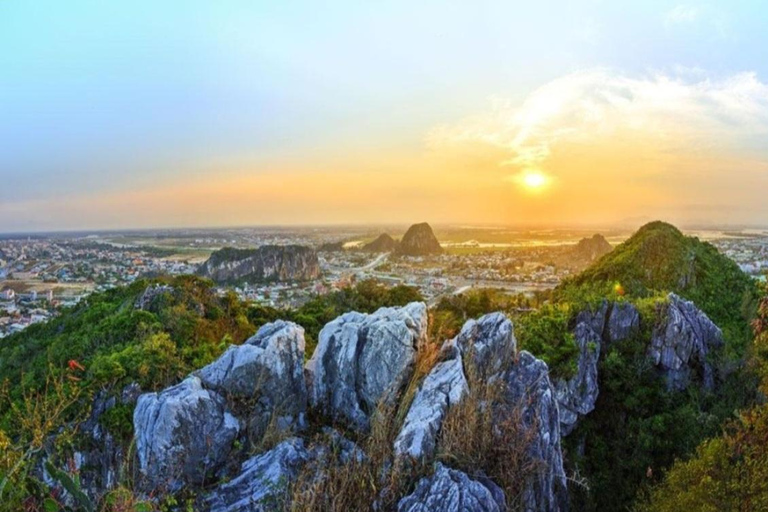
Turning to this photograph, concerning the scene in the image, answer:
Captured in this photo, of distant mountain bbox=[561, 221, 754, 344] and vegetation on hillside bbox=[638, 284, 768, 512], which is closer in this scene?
vegetation on hillside bbox=[638, 284, 768, 512]

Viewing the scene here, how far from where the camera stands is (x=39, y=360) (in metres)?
13.4

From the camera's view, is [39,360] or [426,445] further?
[39,360]

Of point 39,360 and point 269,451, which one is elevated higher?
point 269,451

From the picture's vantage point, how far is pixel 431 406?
584 cm

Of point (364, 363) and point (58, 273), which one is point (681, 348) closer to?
point (364, 363)

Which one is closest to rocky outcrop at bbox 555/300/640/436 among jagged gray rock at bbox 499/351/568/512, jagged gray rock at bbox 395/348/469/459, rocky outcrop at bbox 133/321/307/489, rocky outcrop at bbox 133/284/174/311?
jagged gray rock at bbox 499/351/568/512

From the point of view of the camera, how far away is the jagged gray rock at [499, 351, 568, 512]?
5.74 metres

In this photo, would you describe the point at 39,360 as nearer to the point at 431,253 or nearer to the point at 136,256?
the point at 136,256

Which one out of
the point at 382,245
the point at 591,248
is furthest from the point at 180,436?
the point at 382,245

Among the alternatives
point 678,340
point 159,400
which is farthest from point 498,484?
point 678,340

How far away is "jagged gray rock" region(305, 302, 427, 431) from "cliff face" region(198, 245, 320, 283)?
36.6 meters

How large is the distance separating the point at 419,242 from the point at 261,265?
2881cm

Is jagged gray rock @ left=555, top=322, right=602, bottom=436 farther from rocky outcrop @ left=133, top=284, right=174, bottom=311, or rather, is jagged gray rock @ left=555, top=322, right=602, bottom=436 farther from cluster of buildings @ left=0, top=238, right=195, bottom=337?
cluster of buildings @ left=0, top=238, right=195, bottom=337

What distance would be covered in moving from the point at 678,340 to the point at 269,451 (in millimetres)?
10837
